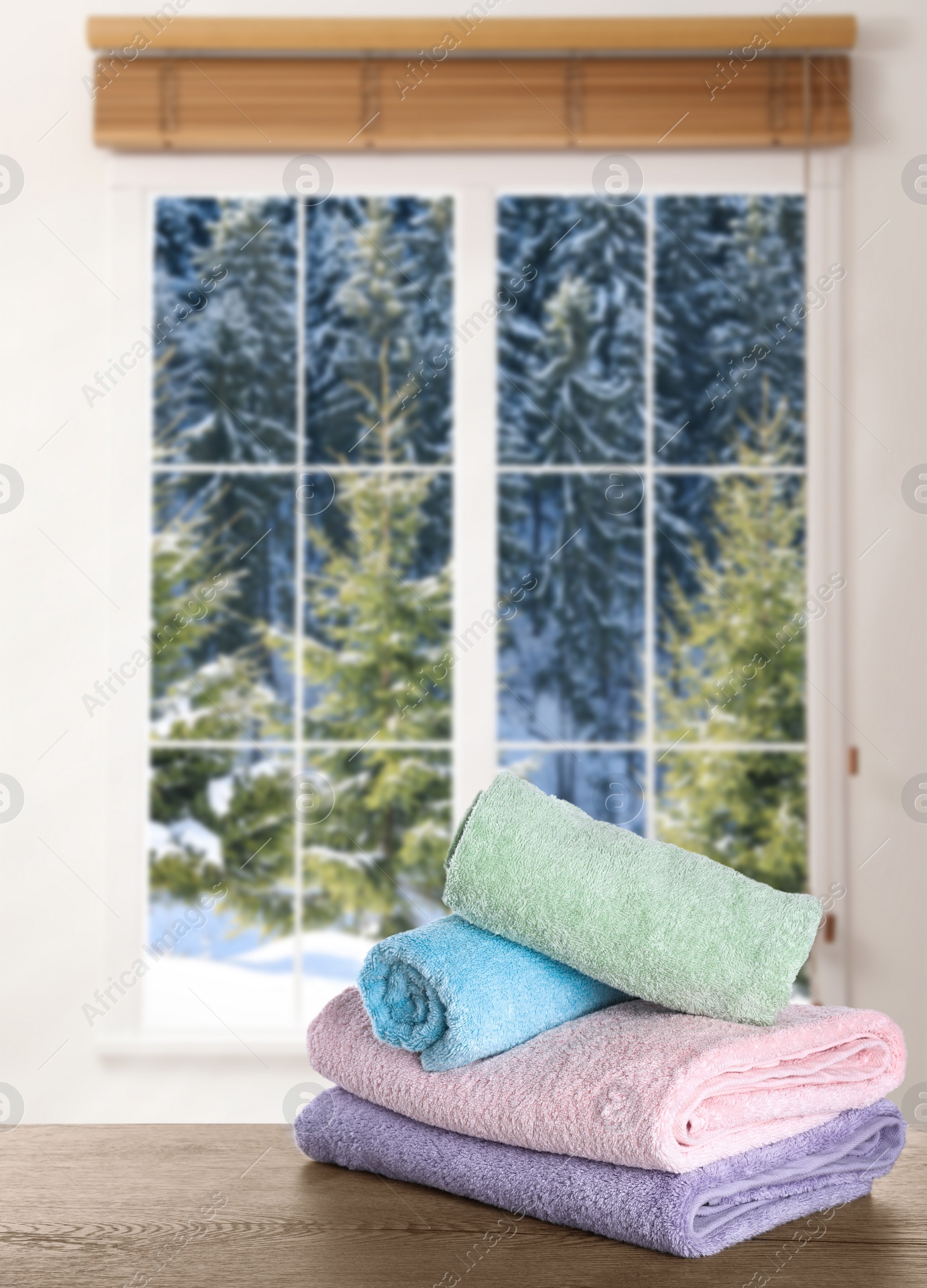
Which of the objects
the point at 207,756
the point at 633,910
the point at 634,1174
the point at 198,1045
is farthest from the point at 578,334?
the point at 634,1174

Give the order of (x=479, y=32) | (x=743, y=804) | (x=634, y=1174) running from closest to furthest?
(x=634, y=1174) → (x=479, y=32) → (x=743, y=804)

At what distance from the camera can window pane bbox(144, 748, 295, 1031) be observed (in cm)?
214

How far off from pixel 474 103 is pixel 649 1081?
1916 millimetres

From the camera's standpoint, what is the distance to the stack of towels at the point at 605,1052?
0.57 meters

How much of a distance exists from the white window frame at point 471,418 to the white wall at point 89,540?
3 centimetres

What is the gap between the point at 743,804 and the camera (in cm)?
215

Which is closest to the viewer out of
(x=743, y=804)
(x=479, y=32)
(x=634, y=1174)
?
(x=634, y=1174)

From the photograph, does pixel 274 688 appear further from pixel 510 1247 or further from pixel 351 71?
pixel 510 1247
